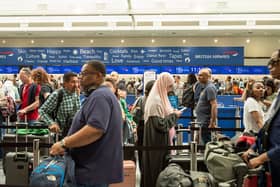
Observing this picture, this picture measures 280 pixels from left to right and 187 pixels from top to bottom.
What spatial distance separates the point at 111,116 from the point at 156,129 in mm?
1789

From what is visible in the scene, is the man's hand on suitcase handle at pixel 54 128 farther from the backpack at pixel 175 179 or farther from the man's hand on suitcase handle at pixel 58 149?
the man's hand on suitcase handle at pixel 58 149

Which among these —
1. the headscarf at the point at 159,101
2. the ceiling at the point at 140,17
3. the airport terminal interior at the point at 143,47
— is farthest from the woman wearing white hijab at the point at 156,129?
the airport terminal interior at the point at 143,47

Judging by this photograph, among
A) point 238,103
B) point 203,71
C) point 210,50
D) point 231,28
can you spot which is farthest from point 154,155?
point 210,50

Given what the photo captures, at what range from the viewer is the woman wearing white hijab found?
414 centimetres

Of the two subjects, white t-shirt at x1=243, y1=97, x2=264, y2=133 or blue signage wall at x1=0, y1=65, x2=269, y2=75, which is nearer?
white t-shirt at x1=243, y1=97, x2=264, y2=133

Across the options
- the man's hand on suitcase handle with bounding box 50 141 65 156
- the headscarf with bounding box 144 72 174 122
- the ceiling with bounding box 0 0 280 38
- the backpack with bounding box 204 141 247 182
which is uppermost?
the ceiling with bounding box 0 0 280 38

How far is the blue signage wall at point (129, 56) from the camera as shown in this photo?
16.7 metres

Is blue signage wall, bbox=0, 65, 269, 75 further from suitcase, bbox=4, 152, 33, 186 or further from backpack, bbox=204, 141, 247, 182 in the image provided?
backpack, bbox=204, 141, 247, 182

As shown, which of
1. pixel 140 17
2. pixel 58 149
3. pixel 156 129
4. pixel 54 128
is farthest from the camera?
pixel 140 17

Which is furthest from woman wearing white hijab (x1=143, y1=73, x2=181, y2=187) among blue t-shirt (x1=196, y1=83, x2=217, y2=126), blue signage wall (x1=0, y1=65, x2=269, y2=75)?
blue signage wall (x1=0, y1=65, x2=269, y2=75)

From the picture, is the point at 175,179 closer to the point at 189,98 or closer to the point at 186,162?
the point at 186,162

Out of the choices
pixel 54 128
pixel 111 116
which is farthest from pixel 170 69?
pixel 111 116

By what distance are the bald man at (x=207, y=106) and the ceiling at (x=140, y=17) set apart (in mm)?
5293

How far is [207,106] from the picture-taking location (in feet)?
18.7
